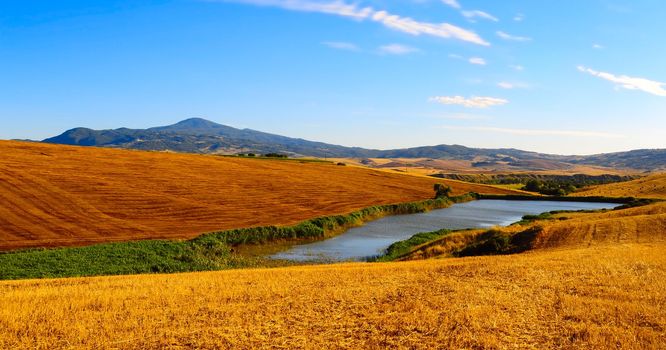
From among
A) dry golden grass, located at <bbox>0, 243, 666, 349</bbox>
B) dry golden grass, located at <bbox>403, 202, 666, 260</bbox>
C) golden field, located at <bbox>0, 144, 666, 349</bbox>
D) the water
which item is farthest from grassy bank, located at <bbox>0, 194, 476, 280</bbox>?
dry golden grass, located at <bbox>403, 202, 666, 260</bbox>

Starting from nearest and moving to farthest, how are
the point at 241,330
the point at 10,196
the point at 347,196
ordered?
the point at 241,330 → the point at 10,196 → the point at 347,196

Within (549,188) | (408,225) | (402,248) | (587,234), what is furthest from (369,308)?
(549,188)

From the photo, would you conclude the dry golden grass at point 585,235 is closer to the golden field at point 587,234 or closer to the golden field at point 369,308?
the golden field at point 587,234

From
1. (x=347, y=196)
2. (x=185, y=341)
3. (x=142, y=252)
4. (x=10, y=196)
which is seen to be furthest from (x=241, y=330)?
(x=347, y=196)

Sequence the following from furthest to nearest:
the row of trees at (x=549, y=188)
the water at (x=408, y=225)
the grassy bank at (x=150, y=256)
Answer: the row of trees at (x=549, y=188) → the water at (x=408, y=225) → the grassy bank at (x=150, y=256)

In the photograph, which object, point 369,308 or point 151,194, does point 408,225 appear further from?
point 369,308

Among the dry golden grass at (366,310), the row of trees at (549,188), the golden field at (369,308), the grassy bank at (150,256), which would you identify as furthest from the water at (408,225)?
the dry golden grass at (366,310)

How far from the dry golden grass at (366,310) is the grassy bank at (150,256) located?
11513 mm

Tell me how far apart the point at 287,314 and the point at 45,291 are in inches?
494

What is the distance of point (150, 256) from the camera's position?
139 feet

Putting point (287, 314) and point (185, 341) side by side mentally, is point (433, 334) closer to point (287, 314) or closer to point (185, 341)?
point (287, 314)

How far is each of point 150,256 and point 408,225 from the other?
38.6m

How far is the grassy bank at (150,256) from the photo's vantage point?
1430 inches

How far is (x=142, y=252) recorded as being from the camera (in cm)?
4312
